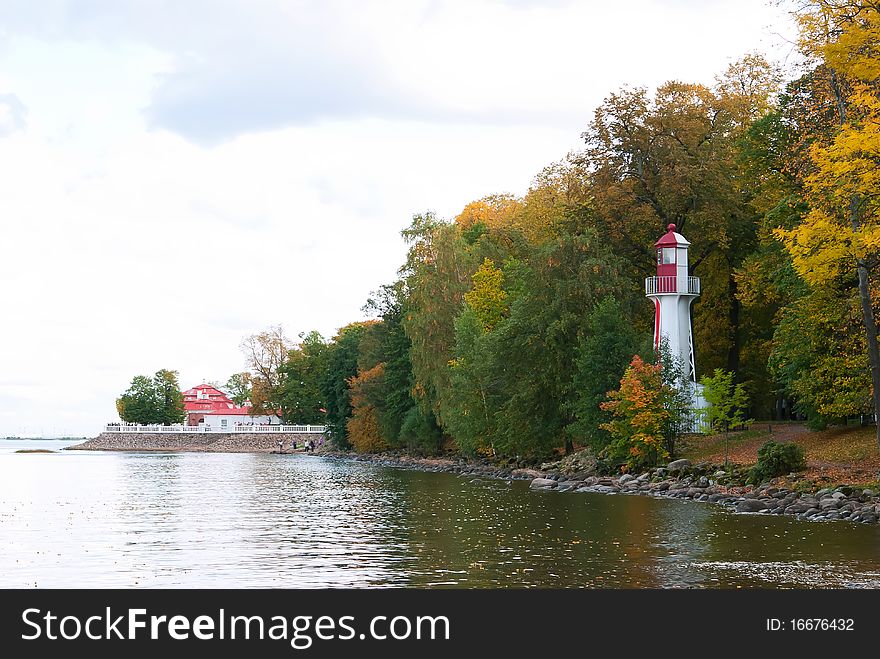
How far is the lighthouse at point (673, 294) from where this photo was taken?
1828 inches

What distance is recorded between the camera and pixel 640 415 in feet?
138

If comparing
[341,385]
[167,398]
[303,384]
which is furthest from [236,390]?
[341,385]

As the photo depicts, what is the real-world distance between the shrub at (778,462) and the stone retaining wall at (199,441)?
265 feet

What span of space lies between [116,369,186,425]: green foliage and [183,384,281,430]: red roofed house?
2.26m

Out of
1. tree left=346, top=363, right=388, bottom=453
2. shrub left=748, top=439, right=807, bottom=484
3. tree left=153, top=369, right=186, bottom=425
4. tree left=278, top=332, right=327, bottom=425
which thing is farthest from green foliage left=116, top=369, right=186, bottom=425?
shrub left=748, top=439, right=807, bottom=484

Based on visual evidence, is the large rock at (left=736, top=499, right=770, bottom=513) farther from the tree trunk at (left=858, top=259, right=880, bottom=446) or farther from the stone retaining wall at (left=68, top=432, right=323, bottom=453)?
the stone retaining wall at (left=68, top=432, right=323, bottom=453)

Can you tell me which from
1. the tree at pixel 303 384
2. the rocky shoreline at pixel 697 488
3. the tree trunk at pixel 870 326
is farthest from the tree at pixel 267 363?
the tree trunk at pixel 870 326

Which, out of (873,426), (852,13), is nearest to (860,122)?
(852,13)

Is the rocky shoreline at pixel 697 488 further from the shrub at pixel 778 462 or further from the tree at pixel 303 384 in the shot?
the tree at pixel 303 384

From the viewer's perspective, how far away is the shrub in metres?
34.5

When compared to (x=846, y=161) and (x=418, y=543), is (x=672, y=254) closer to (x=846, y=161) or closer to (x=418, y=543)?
(x=846, y=161)

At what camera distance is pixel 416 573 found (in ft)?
63.9
